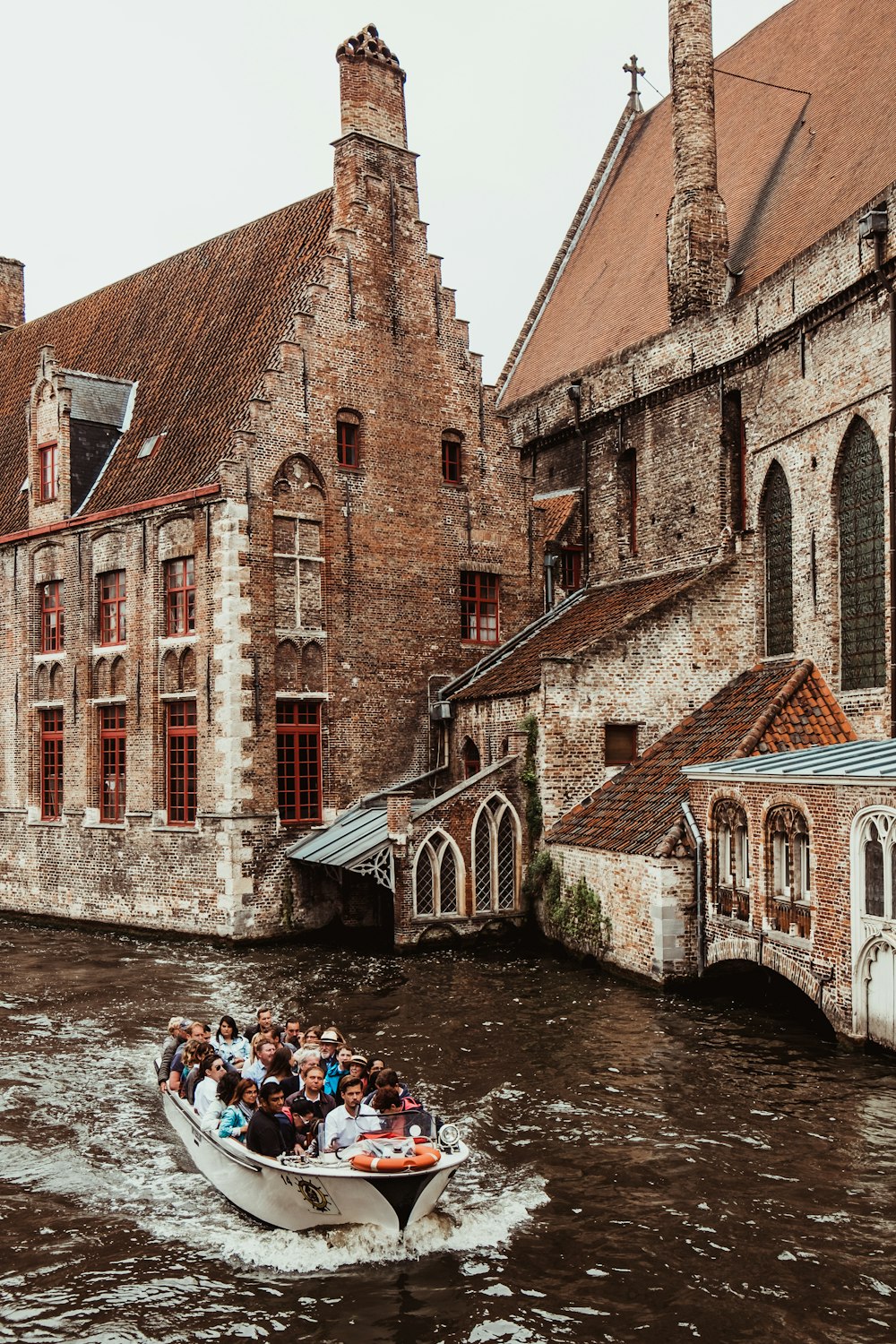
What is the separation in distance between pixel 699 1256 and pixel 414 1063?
4866mm

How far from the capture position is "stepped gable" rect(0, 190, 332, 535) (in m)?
21.9

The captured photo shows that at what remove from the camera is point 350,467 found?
862 inches

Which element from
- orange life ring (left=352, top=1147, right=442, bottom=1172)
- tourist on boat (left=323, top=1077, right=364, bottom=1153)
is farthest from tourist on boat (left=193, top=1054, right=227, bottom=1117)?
orange life ring (left=352, top=1147, right=442, bottom=1172)

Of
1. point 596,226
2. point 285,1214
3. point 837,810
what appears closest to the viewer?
point 285,1214

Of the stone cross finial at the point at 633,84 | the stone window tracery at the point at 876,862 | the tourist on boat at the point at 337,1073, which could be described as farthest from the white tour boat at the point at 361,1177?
the stone cross finial at the point at 633,84

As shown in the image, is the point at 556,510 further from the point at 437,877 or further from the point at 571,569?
the point at 437,877

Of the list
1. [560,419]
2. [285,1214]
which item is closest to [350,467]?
[560,419]

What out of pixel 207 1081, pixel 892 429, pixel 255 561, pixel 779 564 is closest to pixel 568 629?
pixel 779 564

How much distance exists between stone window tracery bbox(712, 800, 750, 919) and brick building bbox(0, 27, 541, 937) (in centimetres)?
787

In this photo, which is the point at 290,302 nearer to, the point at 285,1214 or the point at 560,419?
the point at 560,419

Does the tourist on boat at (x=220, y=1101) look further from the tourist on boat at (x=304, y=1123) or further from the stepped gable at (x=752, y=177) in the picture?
the stepped gable at (x=752, y=177)

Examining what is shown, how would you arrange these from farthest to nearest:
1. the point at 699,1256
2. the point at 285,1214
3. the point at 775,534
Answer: the point at 775,534, the point at 285,1214, the point at 699,1256

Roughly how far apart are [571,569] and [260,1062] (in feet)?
50.8

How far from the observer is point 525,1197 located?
30.3 ft
